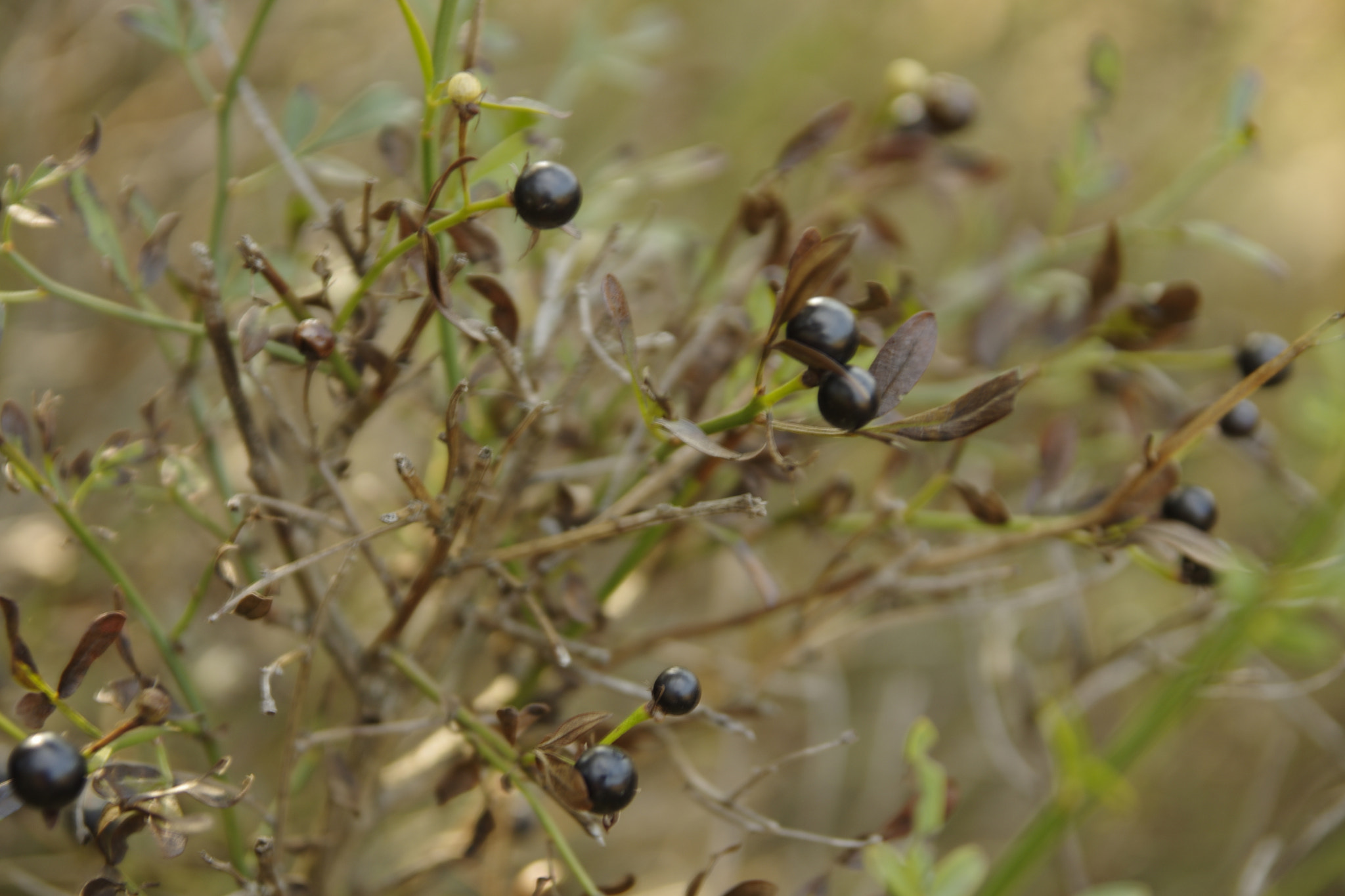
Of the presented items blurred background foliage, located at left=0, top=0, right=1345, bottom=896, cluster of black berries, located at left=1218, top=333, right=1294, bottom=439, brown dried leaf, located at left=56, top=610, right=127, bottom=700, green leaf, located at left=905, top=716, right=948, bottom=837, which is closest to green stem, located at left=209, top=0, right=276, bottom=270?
blurred background foliage, located at left=0, top=0, right=1345, bottom=896

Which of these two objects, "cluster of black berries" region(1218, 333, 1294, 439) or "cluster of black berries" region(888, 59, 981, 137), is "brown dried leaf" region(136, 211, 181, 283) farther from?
"cluster of black berries" region(1218, 333, 1294, 439)

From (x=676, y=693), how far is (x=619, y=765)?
5 cm

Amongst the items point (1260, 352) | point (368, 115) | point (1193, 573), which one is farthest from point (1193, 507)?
point (368, 115)

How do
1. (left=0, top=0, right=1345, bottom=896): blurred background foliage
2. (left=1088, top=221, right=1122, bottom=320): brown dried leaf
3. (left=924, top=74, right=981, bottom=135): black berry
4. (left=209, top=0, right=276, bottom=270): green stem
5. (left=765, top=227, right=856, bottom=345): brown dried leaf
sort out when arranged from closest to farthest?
(left=765, top=227, right=856, bottom=345): brown dried leaf, (left=209, top=0, right=276, bottom=270): green stem, (left=1088, top=221, right=1122, bottom=320): brown dried leaf, (left=924, top=74, right=981, bottom=135): black berry, (left=0, top=0, right=1345, bottom=896): blurred background foliage

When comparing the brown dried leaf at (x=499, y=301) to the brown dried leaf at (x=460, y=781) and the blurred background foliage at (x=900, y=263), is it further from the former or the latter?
the brown dried leaf at (x=460, y=781)

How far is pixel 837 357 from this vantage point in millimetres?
487

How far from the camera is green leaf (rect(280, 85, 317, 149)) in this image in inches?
29.0

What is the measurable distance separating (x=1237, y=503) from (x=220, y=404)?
5.89 ft

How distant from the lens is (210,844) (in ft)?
3.36

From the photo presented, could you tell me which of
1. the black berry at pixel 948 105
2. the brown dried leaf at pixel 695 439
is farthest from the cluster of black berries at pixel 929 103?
the brown dried leaf at pixel 695 439

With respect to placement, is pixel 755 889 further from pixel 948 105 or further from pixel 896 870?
pixel 948 105

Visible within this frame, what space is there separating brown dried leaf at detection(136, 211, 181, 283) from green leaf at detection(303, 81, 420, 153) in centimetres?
12

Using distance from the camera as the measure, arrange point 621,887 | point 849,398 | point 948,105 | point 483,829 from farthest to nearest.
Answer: point 948,105, point 483,829, point 621,887, point 849,398

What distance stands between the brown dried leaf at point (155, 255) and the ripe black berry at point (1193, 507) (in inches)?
26.6
